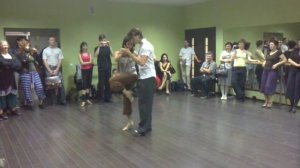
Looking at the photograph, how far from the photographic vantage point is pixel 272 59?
631 cm

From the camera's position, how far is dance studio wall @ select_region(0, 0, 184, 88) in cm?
772

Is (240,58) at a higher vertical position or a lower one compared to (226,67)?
higher

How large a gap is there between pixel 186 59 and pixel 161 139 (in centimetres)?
518

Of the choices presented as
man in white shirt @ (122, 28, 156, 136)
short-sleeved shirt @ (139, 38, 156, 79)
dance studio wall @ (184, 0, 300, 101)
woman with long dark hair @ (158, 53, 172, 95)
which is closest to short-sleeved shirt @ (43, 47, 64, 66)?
woman with long dark hair @ (158, 53, 172, 95)

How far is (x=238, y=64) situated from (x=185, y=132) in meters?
3.28

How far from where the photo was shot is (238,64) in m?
7.30

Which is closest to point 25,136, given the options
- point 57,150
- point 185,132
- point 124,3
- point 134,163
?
point 57,150

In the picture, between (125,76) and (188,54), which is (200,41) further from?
(125,76)

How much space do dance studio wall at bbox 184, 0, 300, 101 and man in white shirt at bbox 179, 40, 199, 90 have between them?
0.75 metres

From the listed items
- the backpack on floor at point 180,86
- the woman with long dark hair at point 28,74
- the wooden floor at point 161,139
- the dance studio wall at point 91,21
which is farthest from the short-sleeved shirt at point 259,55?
the woman with long dark hair at point 28,74

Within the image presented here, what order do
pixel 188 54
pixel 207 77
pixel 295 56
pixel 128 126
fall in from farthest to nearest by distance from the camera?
pixel 188 54 < pixel 207 77 < pixel 295 56 < pixel 128 126

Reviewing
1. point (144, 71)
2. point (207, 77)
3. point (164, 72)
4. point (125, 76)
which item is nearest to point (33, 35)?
point (164, 72)

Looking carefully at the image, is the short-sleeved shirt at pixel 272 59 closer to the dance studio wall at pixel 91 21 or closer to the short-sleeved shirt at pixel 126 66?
the short-sleeved shirt at pixel 126 66

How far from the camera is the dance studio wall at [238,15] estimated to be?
6590 mm
